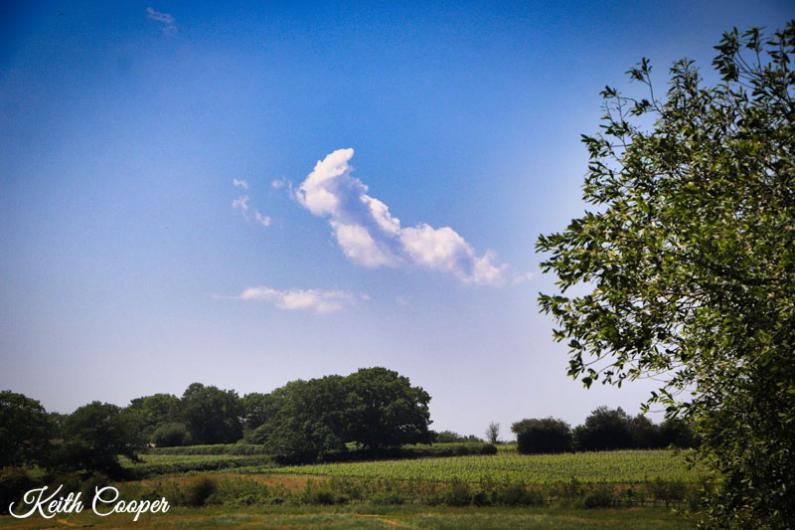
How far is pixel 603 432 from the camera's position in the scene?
3536 inches

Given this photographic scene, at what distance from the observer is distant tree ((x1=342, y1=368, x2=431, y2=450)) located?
340 feet

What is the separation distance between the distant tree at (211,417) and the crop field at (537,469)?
61256mm

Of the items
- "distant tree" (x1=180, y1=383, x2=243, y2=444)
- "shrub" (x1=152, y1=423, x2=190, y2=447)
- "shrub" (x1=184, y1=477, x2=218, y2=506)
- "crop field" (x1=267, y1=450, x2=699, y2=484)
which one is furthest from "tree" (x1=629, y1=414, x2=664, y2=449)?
"shrub" (x1=152, y1=423, x2=190, y2=447)

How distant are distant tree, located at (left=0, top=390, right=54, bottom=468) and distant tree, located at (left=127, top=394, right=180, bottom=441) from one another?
78971 millimetres

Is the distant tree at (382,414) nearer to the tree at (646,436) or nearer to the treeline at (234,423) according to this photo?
the treeline at (234,423)

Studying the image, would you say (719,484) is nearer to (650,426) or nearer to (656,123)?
(656,123)

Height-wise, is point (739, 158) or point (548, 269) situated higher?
point (739, 158)

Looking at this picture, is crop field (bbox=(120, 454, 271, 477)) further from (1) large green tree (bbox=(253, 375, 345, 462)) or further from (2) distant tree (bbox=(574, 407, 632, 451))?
(2) distant tree (bbox=(574, 407, 632, 451))

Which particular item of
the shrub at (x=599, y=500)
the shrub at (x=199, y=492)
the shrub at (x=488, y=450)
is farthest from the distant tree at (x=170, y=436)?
the shrub at (x=599, y=500)

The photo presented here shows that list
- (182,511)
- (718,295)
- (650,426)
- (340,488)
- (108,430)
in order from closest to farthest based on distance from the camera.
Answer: (718,295)
(182,511)
(340,488)
(108,430)
(650,426)

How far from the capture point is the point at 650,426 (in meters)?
87.6

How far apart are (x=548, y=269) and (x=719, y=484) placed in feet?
20.6

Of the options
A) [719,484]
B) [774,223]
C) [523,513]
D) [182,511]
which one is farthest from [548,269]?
[182,511]

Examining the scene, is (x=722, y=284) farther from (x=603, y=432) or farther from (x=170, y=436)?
(x=170, y=436)
